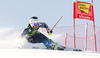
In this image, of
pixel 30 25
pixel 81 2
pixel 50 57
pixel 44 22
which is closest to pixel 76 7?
pixel 81 2

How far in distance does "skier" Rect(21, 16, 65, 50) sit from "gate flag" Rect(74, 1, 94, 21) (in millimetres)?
1883

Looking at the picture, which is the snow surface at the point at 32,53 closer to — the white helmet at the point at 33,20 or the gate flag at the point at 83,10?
the white helmet at the point at 33,20

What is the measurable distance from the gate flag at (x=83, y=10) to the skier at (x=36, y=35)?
188 centimetres

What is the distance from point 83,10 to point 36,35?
262cm

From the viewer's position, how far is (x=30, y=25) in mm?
6000

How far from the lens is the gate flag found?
7.50 m

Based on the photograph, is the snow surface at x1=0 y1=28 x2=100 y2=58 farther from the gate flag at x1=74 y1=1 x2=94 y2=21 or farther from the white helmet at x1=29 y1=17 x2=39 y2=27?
the gate flag at x1=74 y1=1 x2=94 y2=21

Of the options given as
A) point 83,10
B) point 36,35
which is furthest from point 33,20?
point 83,10

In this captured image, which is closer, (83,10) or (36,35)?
(36,35)

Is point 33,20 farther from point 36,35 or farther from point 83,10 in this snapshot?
point 83,10

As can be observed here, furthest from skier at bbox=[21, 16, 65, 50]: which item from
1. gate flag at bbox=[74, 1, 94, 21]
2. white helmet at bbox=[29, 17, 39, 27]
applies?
gate flag at bbox=[74, 1, 94, 21]

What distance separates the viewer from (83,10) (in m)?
7.68

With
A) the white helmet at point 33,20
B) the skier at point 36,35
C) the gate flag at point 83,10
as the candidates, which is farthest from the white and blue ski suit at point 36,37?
the gate flag at point 83,10

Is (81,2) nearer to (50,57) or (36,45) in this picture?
(36,45)
